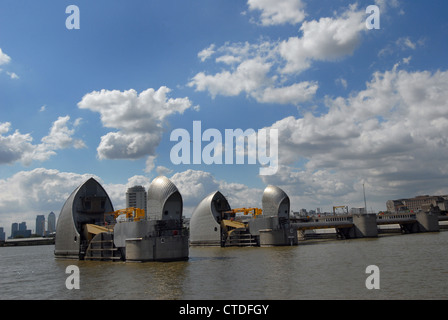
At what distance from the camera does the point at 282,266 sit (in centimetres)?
4081

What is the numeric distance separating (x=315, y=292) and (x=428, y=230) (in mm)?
106244

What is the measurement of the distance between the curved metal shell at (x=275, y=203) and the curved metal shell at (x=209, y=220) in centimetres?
1139

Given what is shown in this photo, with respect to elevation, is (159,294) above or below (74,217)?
below

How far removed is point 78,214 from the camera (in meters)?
65.2

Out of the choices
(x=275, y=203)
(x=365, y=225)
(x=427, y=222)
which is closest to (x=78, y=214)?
(x=275, y=203)

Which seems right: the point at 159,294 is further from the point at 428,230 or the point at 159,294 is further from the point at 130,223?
the point at 428,230

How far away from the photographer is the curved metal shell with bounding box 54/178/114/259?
63.1 meters

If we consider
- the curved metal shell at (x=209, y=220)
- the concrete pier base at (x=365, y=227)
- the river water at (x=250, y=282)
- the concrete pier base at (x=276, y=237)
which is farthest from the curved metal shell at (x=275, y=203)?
the river water at (x=250, y=282)

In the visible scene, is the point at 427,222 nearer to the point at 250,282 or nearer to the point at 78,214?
the point at 78,214

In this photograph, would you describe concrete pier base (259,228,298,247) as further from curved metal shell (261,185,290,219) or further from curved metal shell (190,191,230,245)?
curved metal shell (190,191,230,245)

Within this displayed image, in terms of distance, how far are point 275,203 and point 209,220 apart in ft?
55.4

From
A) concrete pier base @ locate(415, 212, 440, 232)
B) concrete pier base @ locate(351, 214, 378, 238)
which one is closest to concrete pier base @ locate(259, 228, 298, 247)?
concrete pier base @ locate(351, 214, 378, 238)
